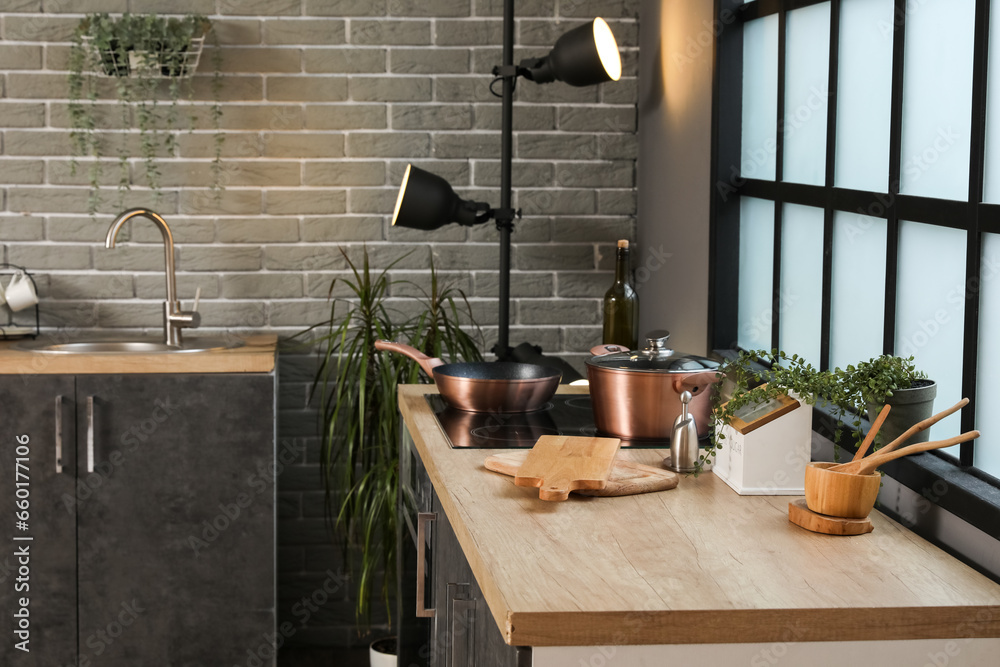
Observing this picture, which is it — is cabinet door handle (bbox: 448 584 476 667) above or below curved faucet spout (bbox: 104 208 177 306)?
below

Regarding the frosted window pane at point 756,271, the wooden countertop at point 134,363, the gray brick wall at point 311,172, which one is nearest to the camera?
the frosted window pane at point 756,271

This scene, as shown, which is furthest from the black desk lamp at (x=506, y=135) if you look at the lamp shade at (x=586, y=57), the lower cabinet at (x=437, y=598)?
the lower cabinet at (x=437, y=598)

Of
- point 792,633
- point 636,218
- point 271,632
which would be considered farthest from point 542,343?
point 792,633

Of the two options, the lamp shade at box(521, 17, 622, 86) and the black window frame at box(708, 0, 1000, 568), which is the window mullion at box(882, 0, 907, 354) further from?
the lamp shade at box(521, 17, 622, 86)

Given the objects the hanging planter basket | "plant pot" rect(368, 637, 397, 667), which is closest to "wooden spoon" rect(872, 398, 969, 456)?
"plant pot" rect(368, 637, 397, 667)

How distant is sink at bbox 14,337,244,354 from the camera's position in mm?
3088

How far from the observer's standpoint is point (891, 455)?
1.35 meters

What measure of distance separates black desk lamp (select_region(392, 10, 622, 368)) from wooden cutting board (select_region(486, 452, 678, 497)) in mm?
1157

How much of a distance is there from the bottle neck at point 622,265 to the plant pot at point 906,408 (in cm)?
130

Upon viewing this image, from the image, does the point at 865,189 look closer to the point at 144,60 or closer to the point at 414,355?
the point at 414,355

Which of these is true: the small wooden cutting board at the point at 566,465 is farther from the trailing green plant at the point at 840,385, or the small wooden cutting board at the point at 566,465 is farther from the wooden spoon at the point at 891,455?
the wooden spoon at the point at 891,455

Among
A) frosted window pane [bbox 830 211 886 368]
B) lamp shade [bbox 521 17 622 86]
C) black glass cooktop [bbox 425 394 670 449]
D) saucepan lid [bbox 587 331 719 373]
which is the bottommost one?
black glass cooktop [bbox 425 394 670 449]

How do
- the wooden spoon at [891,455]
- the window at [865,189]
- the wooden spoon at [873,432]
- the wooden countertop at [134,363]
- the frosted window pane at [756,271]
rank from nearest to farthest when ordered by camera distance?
the wooden spoon at [891,455] < the wooden spoon at [873,432] < the window at [865,189] < the frosted window pane at [756,271] < the wooden countertop at [134,363]

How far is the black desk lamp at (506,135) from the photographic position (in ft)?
9.00
